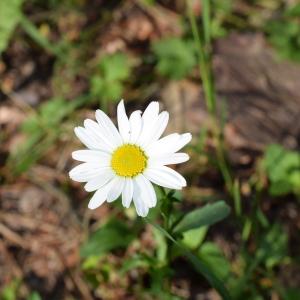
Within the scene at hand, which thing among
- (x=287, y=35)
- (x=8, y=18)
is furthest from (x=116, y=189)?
(x=287, y=35)

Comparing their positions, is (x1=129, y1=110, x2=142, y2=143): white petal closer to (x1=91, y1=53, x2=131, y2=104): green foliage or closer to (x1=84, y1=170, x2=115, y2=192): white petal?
(x1=84, y1=170, x2=115, y2=192): white petal

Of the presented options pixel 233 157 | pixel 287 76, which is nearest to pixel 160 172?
pixel 233 157

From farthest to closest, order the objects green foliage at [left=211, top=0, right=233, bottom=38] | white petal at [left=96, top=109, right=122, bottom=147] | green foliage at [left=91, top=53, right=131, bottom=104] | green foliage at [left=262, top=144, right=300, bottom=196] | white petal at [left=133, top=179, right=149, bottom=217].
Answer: green foliage at [left=211, top=0, right=233, bottom=38], green foliage at [left=91, top=53, right=131, bottom=104], green foliage at [left=262, top=144, right=300, bottom=196], white petal at [left=96, top=109, right=122, bottom=147], white petal at [left=133, top=179, right=149, bottom=217]

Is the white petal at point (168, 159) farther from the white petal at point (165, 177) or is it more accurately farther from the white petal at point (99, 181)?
the white petal at point (99, 181)

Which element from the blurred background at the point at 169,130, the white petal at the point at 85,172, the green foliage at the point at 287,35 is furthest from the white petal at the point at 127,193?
the green foliage at the point at 287,35

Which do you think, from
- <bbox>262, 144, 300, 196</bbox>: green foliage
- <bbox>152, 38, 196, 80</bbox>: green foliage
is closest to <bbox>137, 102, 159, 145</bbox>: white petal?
<bbox>262, 144, 300, 196</bbox>: green foliage

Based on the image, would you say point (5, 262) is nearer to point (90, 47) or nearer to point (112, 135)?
point (112, 135)
